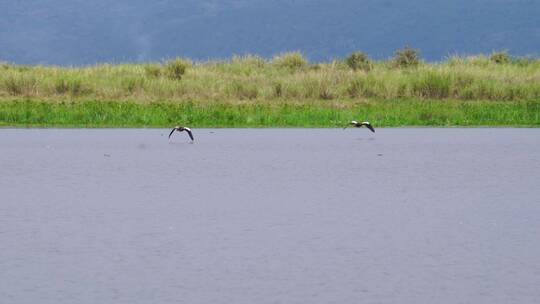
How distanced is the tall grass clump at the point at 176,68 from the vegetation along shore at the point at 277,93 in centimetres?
4

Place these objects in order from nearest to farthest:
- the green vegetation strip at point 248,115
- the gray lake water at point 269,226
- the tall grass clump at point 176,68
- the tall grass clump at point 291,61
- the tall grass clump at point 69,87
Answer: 1. the gray lake water at point 269,226
2. the green vegetation strip at point 248,115
3. the tall grass clump at point 69,87
4. the tall grass clump at point 176,68
5. the tall grass clump at point 291,61

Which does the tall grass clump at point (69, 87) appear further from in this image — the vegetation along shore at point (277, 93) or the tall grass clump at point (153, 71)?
the tall grass clump at point (153, 71)

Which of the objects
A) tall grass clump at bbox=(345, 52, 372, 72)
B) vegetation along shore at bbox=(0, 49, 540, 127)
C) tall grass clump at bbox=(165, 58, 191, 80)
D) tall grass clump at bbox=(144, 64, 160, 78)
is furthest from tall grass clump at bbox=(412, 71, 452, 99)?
tall grass clump at bbox=(144, 64, 160, 78)

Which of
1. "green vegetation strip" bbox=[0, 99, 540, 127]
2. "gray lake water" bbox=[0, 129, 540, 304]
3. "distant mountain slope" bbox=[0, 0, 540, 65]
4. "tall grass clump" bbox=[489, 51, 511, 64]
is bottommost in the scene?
"gray lake water" bbox=[0, 129, 540, 304]

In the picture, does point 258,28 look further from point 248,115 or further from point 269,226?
point 269,226

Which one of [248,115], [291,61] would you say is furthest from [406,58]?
[248,115]

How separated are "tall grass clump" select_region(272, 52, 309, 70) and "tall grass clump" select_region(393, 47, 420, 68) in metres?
2.68

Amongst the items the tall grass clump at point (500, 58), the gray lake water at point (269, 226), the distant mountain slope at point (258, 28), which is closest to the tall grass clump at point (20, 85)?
the gray lake water at point (269, 226)

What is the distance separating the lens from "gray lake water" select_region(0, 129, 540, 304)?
6.80 metres

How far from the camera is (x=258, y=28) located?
104625mm

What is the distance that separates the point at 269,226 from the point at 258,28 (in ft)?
315

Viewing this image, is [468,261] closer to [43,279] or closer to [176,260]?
[176,260]

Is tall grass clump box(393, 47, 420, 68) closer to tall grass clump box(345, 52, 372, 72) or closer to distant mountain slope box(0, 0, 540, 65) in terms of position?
tall grass clump box(345, 52, 372, 72)

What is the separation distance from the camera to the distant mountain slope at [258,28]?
94.4 m
